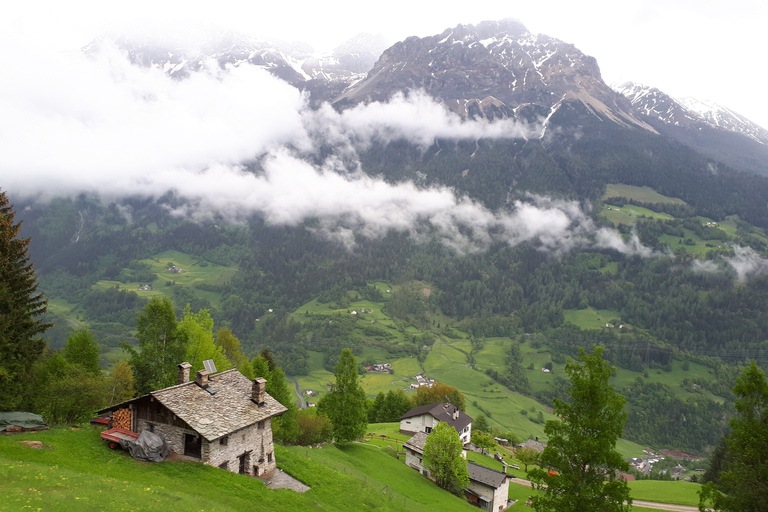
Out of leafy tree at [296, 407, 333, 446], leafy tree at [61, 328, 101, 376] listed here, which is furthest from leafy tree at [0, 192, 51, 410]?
leafy tree at [296, 407, 333, 446]

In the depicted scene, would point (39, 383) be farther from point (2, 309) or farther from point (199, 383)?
point (199, 383)

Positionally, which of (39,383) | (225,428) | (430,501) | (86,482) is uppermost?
(86,482)

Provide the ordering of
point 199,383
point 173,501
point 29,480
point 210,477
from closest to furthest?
A: point 29,480 → point 173,501 → point 210,477 → point 199,383

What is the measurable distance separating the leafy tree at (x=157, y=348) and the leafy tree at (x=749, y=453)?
54.6 meters

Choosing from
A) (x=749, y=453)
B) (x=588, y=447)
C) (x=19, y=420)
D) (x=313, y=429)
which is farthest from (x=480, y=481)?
(x=19, y=420)

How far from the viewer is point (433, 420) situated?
92250 mm

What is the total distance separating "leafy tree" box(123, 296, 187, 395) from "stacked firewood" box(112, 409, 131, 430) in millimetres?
14447

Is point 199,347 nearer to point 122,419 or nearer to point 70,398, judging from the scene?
point 70,398

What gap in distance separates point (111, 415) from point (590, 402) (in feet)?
135

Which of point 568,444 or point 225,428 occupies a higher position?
point 568,444

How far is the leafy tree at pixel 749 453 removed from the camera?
82.0ft

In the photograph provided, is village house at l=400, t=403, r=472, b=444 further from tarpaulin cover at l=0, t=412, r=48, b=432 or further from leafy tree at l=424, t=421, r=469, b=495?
tarpaulin cover at l=0, t=412, r=48, b=432

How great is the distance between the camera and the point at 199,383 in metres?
40.0

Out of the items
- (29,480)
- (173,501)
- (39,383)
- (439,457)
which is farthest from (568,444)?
(39,383)
